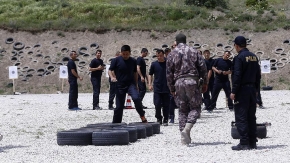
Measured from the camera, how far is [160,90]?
17562mm

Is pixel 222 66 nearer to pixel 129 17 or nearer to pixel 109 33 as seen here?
pixel 109 33

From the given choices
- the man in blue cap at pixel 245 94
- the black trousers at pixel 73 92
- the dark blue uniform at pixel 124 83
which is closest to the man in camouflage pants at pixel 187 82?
the man in blue cap at pixel 245 94

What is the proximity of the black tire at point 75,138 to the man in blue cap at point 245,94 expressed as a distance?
3026mm

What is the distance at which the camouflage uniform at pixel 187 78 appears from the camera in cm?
1286

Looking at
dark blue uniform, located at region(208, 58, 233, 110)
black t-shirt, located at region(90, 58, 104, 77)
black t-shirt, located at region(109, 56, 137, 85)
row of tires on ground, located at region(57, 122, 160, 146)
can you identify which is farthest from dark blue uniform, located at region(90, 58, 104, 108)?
row of tires on ground, located at region(57, 122, 160, 146)

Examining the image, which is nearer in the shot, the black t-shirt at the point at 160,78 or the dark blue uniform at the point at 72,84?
the black t-shirt at the point at 160,78

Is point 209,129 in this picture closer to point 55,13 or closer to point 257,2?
point 55,13

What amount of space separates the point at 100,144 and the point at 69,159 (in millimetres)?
1954

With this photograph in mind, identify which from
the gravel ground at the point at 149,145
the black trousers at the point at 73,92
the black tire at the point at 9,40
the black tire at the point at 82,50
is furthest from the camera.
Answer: the black tire at the point at 9,40

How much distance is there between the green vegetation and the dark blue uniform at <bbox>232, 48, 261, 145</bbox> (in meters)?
40.8

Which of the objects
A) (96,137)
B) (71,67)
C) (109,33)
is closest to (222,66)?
(71,67)

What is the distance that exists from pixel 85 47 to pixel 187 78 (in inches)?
1525

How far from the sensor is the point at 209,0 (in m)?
62.5

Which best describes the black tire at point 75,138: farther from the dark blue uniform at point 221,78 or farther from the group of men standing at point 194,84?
the dark blue uniform at point 221,78
